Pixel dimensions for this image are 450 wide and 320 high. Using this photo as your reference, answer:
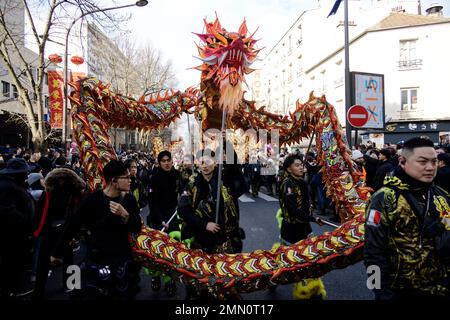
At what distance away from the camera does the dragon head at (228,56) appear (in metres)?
3.15

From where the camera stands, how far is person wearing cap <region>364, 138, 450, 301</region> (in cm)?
221

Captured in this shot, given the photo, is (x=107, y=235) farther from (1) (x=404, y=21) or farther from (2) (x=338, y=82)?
(1) (x=404, y=21)

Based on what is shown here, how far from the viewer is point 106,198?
3035 mm

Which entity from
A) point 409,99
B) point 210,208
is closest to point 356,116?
point 210,208

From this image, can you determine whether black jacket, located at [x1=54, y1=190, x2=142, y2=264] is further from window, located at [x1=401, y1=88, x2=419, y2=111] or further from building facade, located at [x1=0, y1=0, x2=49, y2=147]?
window, located at [x1=401, y1=88, x2=419, y2=111]

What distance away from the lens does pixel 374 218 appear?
2.28 meters

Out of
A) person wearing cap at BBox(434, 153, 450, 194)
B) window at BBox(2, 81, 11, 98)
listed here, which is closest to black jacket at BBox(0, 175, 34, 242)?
person wearing cap at BBox(434, 153, 450, 194)

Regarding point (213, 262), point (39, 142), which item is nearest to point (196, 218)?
point (213, 262)

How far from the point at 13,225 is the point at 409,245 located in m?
3.96

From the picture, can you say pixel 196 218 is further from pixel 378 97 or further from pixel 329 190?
pixel 378 97

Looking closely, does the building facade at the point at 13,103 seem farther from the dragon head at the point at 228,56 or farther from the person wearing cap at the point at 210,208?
the dragon head at the point at 228,56

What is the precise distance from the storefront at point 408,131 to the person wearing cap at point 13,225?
21.3m

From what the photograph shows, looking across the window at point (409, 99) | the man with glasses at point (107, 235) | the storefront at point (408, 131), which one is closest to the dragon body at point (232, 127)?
the man with glasses at point (107, 235)

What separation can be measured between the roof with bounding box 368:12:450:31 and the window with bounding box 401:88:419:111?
4122 millimetres
